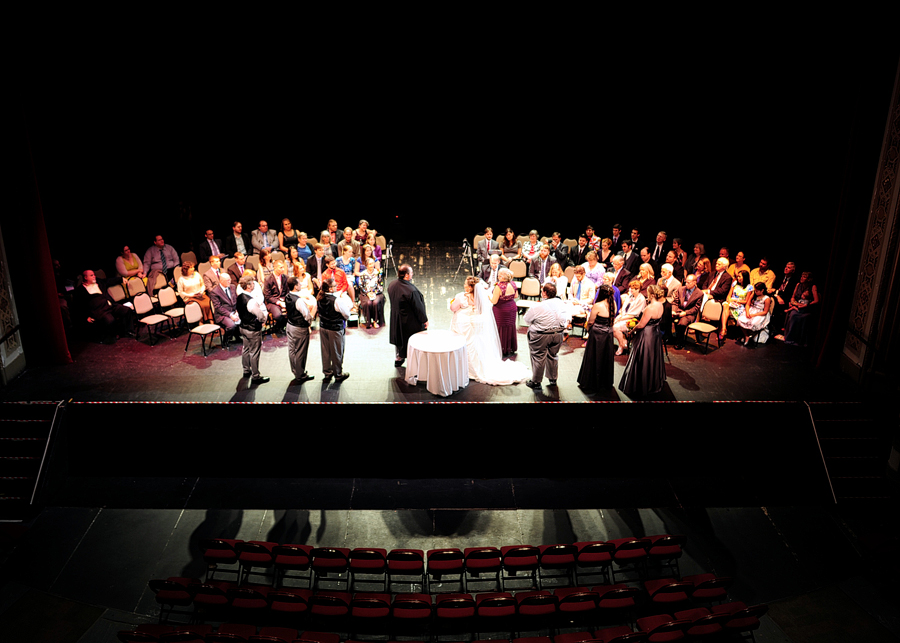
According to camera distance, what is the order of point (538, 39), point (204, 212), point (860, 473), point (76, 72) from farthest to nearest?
point (204, 212)
point (538, 39)
point (76, 72)
point (860, 473)

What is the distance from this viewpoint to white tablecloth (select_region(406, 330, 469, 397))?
6.71 meters

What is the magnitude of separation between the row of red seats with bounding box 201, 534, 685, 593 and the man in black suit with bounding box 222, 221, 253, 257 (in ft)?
21.3

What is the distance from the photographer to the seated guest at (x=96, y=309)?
8281 millimetres

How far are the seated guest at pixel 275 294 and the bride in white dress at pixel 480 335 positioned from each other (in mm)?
2941

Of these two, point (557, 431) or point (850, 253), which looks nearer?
point (557, 431)

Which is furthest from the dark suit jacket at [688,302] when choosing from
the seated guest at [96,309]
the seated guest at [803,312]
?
the seated guest at [96,309]

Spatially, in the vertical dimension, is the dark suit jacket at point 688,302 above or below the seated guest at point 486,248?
below

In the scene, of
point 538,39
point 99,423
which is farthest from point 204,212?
point 538,39

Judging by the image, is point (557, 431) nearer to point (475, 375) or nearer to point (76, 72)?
point (475, 375)

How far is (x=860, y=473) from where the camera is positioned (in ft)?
21.1

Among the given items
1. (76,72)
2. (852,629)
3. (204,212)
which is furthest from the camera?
(204,212)

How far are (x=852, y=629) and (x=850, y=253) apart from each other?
4858 millimetres

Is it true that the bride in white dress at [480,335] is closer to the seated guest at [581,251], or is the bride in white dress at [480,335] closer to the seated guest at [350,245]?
the seated guest at [350,245]

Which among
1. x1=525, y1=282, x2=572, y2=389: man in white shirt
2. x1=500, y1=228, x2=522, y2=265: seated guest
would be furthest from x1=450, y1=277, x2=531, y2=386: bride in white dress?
x1=500, y1=228, x2=522, y2=265: seated guest
